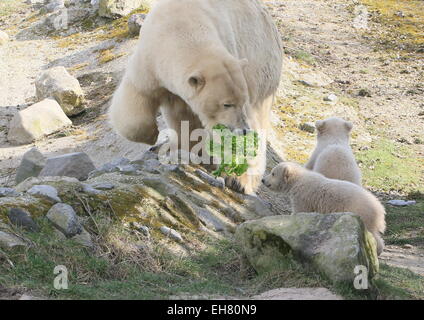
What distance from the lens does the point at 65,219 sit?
5051 mm

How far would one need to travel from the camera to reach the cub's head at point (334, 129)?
845 centimetres

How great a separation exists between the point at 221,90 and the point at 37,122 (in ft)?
28.4

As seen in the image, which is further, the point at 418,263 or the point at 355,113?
the point at 355,113

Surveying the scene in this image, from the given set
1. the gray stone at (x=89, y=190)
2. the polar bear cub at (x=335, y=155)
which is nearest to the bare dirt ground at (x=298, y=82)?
the polar bear cub at (x=335, y=155)

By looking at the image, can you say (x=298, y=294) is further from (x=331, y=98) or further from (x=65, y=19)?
(x=65, y=19)

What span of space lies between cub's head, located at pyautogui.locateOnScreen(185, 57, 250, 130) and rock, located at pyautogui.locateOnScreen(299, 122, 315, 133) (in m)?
6.43

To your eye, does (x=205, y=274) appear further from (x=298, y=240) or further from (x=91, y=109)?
(x=91, y=109)

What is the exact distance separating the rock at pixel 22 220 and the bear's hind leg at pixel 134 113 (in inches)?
112

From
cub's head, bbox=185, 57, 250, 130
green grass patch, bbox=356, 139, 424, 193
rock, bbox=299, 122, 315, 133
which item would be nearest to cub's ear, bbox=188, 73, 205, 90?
A: cub's head, bbox=185, 57, 250, 130

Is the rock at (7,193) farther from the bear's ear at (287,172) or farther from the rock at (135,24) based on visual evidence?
the rock at (135,24)

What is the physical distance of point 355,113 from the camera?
46.1ft

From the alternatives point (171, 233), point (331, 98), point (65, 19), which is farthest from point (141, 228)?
point (65, 19)
